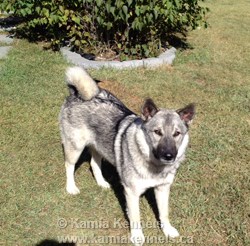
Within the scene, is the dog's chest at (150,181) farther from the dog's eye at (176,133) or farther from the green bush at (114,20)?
the green bush at (114,20)

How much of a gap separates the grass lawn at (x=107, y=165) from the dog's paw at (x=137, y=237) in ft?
0.45

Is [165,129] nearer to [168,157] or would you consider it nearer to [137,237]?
[168,157]

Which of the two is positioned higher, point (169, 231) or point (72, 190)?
point (169, 231)

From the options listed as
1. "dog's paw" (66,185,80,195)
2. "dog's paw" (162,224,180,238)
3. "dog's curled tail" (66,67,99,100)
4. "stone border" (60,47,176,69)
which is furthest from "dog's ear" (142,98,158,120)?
"stone border" (60,47,176,69)

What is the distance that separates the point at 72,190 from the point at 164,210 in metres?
1.19

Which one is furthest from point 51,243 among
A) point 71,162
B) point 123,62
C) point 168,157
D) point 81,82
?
point 123,62

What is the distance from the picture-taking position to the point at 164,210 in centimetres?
364

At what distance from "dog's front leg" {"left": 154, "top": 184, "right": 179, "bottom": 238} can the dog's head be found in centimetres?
44

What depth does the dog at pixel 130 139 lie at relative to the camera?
3.11 metres

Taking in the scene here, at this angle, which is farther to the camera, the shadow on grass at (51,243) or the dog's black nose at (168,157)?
the shadow on grass at (51,243)

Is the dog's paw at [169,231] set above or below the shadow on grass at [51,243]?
above

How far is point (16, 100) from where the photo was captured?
635cm

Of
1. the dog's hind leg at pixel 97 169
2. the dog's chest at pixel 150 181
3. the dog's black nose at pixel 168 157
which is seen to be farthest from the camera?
the dog's hind leg at pixel 97 169

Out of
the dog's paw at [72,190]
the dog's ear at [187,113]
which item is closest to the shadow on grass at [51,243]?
the dog's paw at [72,190]
